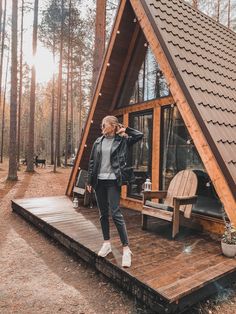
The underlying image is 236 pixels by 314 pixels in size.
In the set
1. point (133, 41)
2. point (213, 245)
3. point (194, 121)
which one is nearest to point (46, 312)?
point (213, 245)

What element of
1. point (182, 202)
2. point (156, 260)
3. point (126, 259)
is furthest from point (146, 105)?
point (126, 259)

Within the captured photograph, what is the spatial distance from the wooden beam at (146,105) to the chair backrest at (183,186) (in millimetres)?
1548

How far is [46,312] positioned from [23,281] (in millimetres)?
809

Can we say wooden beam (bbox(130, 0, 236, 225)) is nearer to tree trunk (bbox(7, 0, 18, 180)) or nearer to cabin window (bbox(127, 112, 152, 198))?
cabin window (bbox(127, 112, 152, 198))

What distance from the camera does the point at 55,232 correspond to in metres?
4.66

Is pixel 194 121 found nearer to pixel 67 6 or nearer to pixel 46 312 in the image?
pixel 46 312

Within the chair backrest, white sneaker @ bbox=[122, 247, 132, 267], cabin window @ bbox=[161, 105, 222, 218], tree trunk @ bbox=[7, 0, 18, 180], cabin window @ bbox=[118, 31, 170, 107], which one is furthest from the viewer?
tree trunk @ bbox=[7, 0, 18, 180]

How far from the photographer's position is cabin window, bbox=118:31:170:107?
5910 millimetres

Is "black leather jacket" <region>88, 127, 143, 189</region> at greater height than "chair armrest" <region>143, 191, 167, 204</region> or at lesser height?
greater

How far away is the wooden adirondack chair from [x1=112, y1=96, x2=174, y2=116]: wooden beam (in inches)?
61.4

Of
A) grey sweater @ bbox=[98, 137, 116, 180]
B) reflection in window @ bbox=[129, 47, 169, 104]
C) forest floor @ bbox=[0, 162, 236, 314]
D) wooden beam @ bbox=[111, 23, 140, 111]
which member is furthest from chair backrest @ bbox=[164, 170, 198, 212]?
wooden beam @ bbox=[111, 23, 140, 111]

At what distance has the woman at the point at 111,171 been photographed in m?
3.12

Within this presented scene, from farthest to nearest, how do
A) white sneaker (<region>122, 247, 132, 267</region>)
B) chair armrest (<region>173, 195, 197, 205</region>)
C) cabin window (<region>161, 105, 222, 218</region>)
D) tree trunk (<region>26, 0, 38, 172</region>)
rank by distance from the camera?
tree trunk (<region>26, 0, 38, 172</region>) < cabin window (<region>161, 105, 222, 218</region>) < chair armrest (<region>173, 195, 197, 205</region>) < white sneaker (<region>122, 247, 132, 267</region>)

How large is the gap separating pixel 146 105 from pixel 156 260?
12.0 feet
